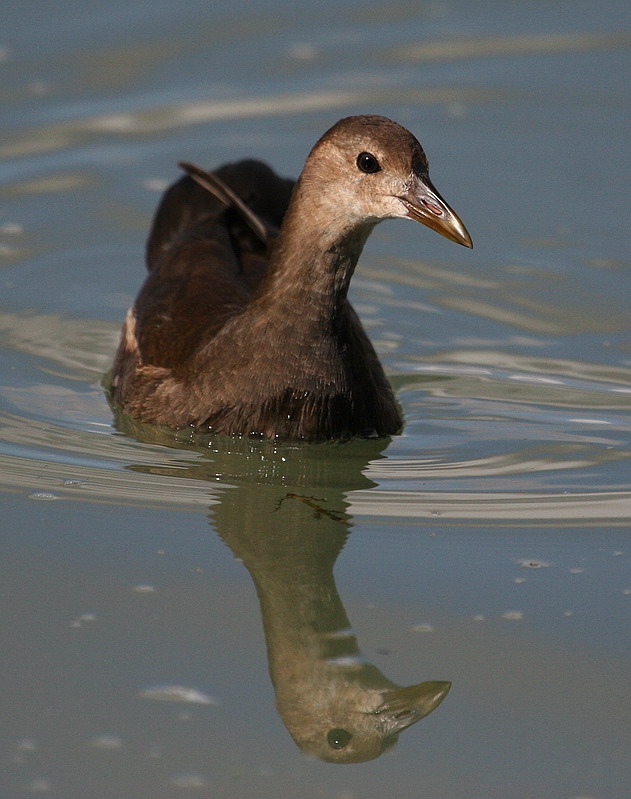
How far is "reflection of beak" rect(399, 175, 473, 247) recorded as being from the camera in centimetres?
527

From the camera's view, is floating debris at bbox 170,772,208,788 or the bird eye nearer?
floating debris at bbox 170,772,208,788

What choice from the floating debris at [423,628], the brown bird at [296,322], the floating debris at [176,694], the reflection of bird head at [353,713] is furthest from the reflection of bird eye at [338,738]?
the brown bird at [296,322]

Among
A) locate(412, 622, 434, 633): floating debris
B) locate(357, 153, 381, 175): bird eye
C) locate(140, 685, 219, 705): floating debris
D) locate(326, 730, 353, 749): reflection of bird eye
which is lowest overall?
locate(326, 730, 353, 749): reflection of bird eye

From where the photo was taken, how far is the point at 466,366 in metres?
6.87

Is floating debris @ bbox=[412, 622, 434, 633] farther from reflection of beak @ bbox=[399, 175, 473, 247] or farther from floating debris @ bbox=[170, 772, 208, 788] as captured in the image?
reflection of beak @ bbox=[399, 175, 473, 247]

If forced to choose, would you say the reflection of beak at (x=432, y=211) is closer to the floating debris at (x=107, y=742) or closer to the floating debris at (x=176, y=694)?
the floating debris at (x=176, y=694)

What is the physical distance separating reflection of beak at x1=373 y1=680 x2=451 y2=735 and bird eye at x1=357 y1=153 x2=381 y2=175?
1.95 m

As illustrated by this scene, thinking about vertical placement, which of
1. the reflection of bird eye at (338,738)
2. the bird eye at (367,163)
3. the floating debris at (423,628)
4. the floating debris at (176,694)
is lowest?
the reflection of bird eye at (338,738)

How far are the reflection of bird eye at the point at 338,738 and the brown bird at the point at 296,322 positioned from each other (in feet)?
6.06

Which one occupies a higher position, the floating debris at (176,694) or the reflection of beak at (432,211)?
the reflection of beak at (432,211)

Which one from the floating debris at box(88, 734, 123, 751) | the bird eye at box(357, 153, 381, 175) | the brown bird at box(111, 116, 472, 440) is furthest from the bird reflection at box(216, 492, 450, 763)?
the bird eye at box(357, 153, 381, 175)

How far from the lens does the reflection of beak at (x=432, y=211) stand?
17.3 feet

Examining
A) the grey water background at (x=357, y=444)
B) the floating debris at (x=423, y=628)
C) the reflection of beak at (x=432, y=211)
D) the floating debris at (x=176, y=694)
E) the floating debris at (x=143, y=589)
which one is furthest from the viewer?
the reflection of beak at (x=432, y=211)

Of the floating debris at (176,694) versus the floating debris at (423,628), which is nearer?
the floating debris at (176,694)
